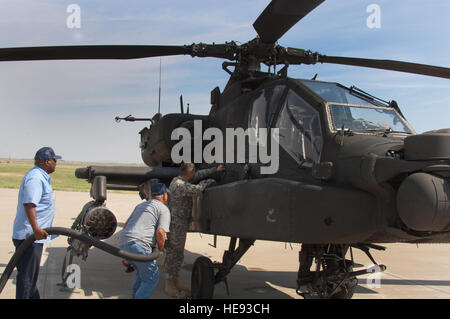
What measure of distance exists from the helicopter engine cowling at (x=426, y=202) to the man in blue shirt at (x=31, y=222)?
314cm

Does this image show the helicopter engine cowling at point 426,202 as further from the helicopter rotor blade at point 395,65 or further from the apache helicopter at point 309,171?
the helicopter rotor blade at point 395,65

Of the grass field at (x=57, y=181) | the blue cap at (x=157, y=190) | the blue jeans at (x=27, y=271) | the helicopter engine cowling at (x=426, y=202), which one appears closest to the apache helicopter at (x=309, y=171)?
the helicopter engine cowling at (x=426, y=202)

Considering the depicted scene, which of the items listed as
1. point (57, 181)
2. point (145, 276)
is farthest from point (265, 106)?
point (57, 181)

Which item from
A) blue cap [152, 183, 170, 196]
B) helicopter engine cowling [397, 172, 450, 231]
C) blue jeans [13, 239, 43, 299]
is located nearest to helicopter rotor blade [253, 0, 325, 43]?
helicopter engine cowling [397, 172, 450, 231]

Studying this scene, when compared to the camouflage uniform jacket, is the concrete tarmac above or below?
below

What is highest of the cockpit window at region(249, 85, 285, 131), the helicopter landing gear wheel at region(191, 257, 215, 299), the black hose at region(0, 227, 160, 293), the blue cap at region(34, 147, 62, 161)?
the cockpit window at region(249, 85, 285, 131)

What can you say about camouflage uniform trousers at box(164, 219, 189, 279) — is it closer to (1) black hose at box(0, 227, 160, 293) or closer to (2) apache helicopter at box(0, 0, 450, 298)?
(2) apache helicopter at box(0, 0, 450, 298)

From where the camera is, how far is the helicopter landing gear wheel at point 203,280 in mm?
5059

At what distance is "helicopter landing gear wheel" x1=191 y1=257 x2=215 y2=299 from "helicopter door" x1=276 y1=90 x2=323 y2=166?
166cm

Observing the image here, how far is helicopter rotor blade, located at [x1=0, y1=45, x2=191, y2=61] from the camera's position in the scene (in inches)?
229
